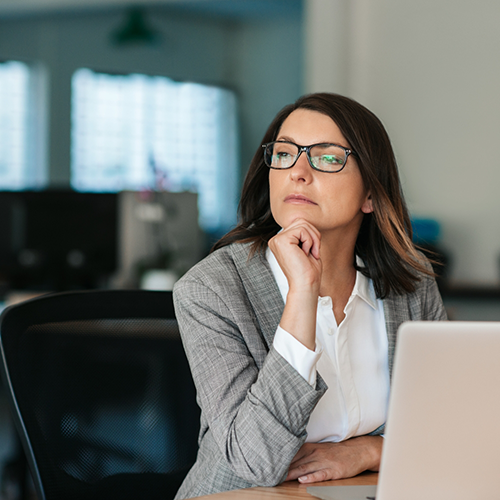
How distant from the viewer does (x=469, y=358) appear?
68cm

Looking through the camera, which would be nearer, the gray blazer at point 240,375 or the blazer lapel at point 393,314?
the gray blazer at point 240,375

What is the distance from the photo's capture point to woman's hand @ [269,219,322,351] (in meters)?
1.05

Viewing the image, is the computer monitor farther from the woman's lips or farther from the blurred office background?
the woman's lips

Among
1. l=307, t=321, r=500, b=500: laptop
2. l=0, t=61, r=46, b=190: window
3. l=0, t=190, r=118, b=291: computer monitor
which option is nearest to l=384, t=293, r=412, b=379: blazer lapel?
l=307, t=321, r=500, b=500: laptop

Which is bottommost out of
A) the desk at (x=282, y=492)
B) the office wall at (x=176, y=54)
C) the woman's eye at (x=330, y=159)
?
the desk at (x=282, y=492)

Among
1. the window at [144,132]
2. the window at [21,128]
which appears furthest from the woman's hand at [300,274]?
the window at [21,128]

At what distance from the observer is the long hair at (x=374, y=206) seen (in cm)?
123

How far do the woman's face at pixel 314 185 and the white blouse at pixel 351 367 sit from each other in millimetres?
109

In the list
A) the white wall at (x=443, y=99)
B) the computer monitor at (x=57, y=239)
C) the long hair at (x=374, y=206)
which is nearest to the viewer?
the long hair at (x=374, y=206)

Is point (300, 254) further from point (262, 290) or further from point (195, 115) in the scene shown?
point (195, 115)

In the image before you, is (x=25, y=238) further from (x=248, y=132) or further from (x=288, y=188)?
(x=248, y=132)

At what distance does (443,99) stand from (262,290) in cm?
340

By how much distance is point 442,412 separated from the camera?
70cm

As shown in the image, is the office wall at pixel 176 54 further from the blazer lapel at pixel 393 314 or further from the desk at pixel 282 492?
the desk at pixel 282 492
